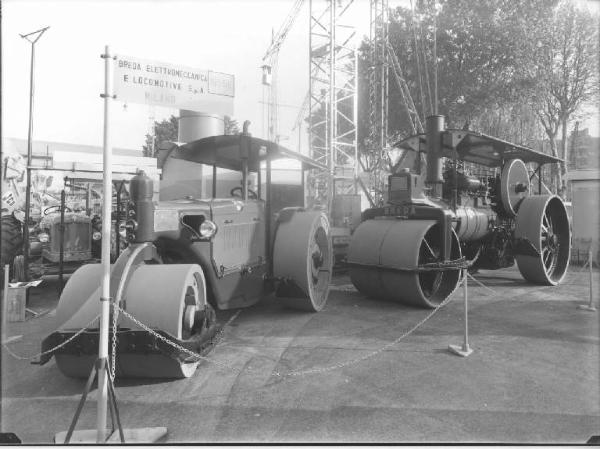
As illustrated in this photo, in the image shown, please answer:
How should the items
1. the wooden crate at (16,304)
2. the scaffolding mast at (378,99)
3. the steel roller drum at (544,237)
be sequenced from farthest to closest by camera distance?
the scaffolding mast at (378,99) → the steel roller drum at (544,237) → the wooden crate at (16,304)

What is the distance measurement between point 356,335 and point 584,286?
5.25m

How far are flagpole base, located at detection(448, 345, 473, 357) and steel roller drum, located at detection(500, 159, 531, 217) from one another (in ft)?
15.8

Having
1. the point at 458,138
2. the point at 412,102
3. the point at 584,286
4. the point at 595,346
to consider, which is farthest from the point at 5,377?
the point at 412,102

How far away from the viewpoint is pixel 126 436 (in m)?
2.55

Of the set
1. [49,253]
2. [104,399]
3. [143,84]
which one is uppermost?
[143,84]

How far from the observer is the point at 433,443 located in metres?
2.36

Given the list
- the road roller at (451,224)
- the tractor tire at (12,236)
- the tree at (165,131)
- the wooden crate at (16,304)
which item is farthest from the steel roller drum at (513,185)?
the tractor tire at (12,236)

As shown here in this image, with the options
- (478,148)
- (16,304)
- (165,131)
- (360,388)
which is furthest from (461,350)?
(165,131)

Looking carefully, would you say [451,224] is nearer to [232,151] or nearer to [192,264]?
[232,151]

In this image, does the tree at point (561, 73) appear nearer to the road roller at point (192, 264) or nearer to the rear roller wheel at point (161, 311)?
the road roller at point (192, 264)

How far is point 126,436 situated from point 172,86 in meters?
2.09

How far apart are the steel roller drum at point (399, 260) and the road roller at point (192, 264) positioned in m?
0.53

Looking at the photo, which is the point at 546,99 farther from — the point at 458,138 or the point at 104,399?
the point at 104,399

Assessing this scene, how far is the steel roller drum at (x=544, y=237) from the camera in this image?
7582 mm
